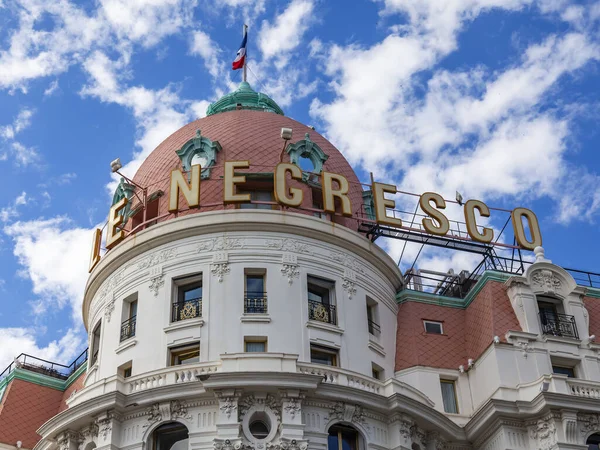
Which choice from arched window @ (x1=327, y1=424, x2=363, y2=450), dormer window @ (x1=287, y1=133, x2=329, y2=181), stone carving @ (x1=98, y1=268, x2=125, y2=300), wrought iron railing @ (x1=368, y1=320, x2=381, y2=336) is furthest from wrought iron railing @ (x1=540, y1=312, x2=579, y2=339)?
stone carving @ (x1=98, y1=268, x2=125, y2=300)

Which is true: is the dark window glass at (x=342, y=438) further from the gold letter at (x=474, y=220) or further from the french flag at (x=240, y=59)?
the french flag at (x=240, y=59)

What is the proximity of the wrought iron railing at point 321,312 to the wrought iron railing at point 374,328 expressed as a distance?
240 cm

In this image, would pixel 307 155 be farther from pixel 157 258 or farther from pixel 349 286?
pixel 157 258

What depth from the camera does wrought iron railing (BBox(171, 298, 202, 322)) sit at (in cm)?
4522

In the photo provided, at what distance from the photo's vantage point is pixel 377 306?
48.7 m

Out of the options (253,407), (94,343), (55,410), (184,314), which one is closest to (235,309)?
(184,314)

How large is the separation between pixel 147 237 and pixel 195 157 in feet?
20.5

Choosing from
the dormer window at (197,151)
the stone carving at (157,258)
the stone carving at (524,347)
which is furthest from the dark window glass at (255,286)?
the stone carving at (524,347)

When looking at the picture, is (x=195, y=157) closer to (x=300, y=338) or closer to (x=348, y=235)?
(x=348, y=235)

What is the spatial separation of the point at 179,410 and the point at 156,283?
25.4 feet

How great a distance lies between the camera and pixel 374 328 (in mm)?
47875

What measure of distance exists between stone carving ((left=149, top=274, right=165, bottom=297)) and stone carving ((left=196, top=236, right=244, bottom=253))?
7.14ft

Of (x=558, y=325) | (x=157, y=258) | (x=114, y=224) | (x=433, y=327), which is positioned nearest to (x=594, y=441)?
(x=558, y=325)

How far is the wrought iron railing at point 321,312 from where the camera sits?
4575 cm
